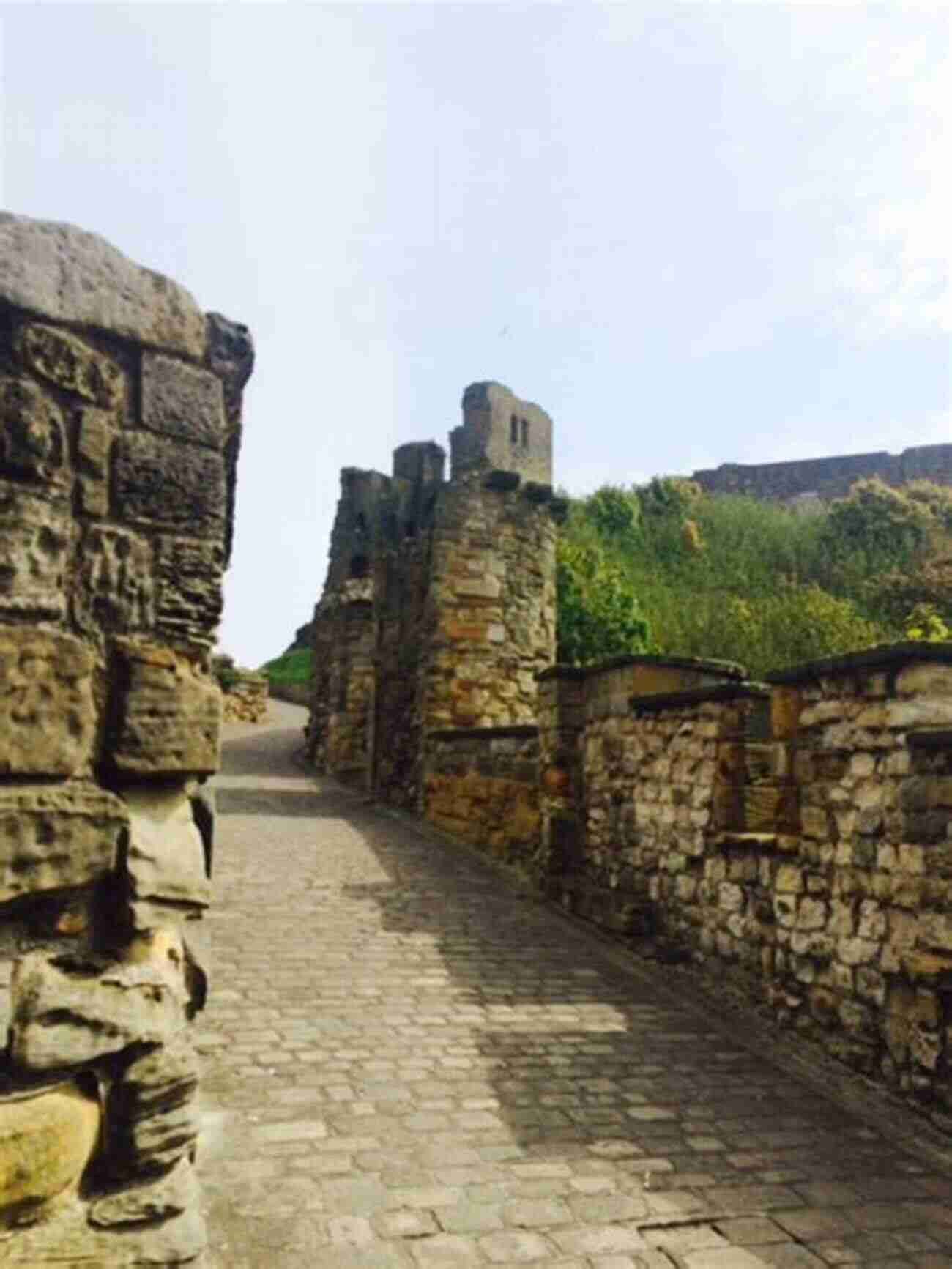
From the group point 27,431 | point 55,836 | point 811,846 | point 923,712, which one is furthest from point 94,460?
point 811,846

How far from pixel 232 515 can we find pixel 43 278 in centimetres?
113

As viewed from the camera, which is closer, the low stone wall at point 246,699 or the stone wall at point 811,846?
the stone wall at point 811,846

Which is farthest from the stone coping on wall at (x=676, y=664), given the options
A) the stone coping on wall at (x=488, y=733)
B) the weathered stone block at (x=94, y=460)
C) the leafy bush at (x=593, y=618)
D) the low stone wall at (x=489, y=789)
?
the leafy bush at (x=593, y=618)

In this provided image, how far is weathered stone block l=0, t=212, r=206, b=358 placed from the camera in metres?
2.32

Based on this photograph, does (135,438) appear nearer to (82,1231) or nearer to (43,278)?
(43,278)

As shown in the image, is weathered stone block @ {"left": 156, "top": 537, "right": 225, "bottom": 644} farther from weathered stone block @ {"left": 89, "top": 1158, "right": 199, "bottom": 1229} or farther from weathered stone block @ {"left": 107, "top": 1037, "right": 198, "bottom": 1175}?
weathered stone block @ {"left": 89, "top": 1158, "right": 199, "bottom": 1229}

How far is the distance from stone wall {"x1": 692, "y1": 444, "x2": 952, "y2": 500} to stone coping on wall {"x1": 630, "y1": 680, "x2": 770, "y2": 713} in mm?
30191

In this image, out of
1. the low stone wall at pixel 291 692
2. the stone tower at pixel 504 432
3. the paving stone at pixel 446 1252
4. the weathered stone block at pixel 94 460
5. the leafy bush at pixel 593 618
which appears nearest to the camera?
the weathered stone block at pixel 94 460

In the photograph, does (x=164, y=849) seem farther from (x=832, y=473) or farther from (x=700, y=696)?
(x=832, y=473)

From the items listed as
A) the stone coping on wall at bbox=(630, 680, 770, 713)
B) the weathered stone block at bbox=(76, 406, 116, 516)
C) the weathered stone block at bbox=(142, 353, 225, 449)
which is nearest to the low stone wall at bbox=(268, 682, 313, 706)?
the stone coping on wall at bbox=(630, 680, 770, 713)

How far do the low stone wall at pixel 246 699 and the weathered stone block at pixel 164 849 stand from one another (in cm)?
2190

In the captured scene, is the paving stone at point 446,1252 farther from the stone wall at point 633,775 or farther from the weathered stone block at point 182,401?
the stone wall at point 633,775

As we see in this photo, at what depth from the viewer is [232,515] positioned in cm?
338

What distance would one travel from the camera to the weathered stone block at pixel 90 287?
2316 millimetres
